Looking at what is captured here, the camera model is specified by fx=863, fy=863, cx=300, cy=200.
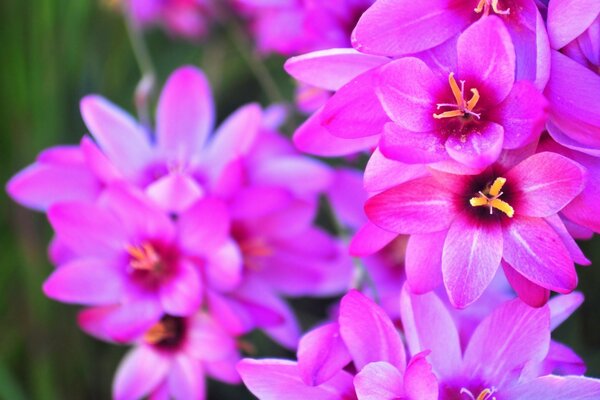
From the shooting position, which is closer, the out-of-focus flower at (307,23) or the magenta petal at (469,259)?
the magenta petal at (469,259)

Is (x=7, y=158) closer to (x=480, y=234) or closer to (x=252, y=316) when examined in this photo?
(x=252, y=316)


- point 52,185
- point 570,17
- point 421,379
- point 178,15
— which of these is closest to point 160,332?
point 52,185

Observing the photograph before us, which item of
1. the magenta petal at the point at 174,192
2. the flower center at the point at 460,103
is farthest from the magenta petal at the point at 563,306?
the magenta petal at the point at 174,192

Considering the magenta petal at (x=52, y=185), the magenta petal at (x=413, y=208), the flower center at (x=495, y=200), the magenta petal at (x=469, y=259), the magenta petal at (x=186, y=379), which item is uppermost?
the magenta petal at (x=52, y=185)

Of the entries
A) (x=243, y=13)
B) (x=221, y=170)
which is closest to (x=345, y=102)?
(x=221, y=170)

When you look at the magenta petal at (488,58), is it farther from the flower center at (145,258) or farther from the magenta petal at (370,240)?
the flower center at (145,258)

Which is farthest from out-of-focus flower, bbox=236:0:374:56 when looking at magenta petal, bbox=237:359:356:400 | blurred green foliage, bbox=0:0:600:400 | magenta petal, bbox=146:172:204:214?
magenta petal, bbox=237:359:356:400

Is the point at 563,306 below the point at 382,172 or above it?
→ below

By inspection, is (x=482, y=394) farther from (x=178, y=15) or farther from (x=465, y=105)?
(x=178, y=15)
